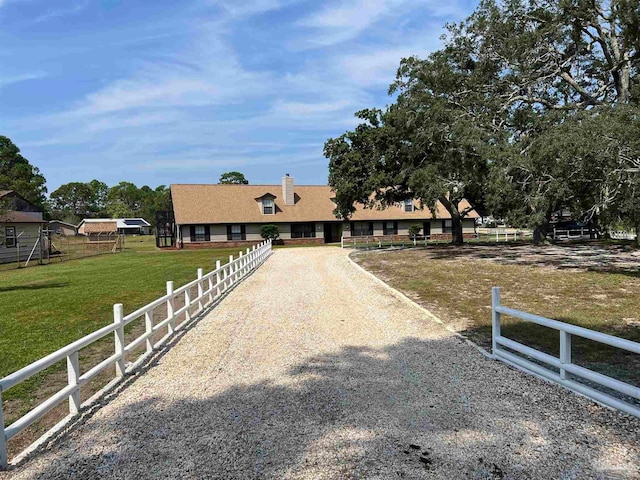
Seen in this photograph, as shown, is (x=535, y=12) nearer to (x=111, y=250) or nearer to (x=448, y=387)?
(x=448, y=387)

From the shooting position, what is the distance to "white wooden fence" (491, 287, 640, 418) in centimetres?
470

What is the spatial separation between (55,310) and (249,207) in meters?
33.7

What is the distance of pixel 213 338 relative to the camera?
8.59 metres

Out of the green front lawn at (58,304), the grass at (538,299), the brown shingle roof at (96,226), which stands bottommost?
the grass at (538,299)

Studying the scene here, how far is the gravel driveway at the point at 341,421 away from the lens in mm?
3846

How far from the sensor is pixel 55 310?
11.9 meters

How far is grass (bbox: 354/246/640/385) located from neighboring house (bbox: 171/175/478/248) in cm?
2455

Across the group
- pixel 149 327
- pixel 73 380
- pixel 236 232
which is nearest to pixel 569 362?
pixel 73 380

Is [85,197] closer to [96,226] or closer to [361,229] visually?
[96,226]

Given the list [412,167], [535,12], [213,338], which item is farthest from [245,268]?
[535,12]

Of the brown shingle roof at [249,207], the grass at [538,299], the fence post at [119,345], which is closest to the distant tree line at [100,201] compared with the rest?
the brown shingle roof at [249,207]

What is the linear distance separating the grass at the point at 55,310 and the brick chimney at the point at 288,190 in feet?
82.6

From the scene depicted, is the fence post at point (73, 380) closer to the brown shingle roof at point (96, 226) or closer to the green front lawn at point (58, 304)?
the green front lawn at point (58, 304)

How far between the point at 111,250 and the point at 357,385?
130 feet
